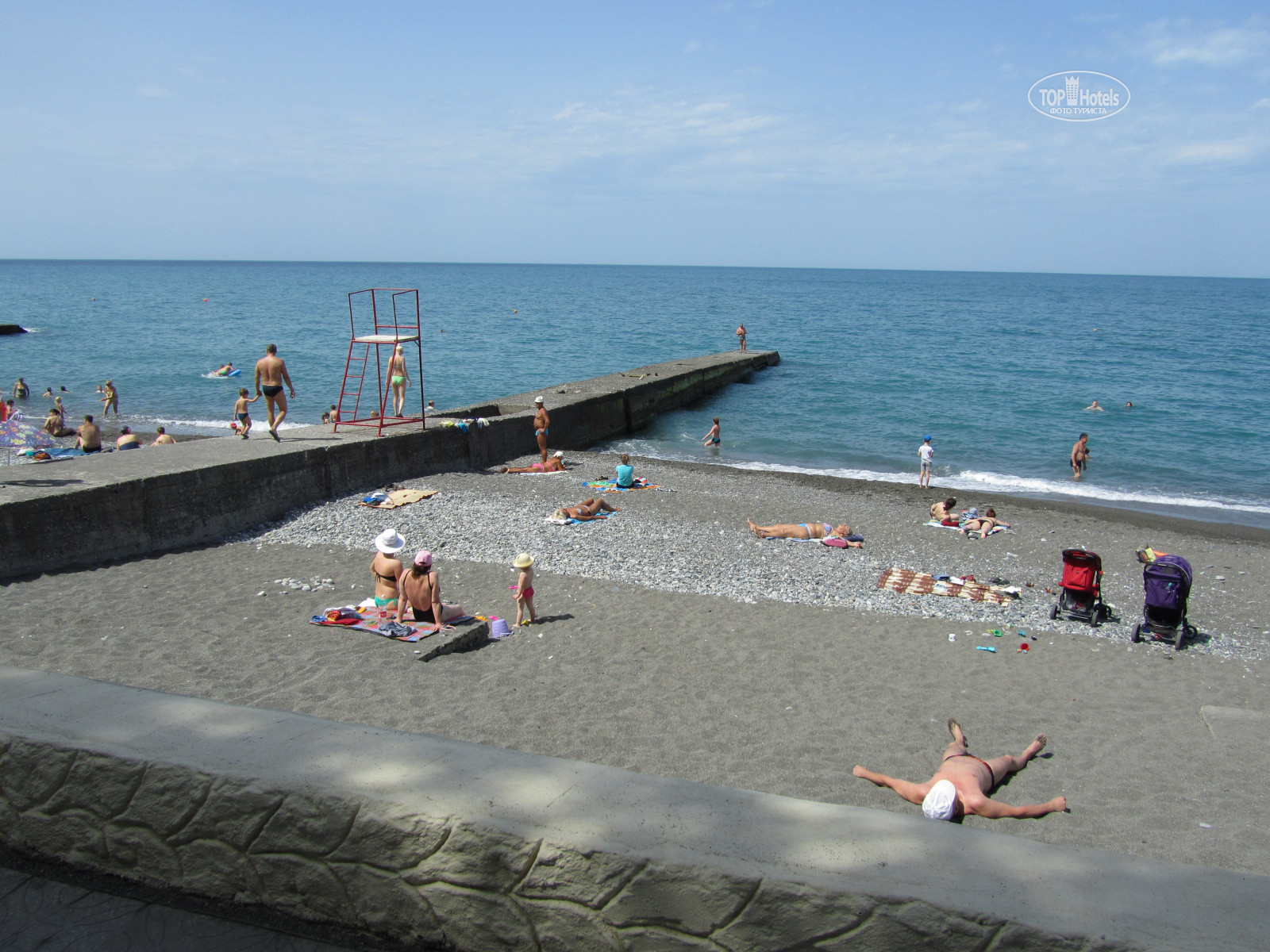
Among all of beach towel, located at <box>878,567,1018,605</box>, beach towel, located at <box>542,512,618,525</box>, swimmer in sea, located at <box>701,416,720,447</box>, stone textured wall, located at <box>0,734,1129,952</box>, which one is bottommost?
swimmer in sea, located at <box>701,416,720,447</box>

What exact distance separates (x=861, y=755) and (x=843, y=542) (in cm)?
667

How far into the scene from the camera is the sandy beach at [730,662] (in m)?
6.38

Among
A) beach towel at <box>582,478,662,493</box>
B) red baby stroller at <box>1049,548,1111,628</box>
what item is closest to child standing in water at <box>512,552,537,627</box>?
red baby stroller at <box>1049,548,1111,628</box>

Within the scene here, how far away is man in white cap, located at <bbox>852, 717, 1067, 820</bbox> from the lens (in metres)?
5.75

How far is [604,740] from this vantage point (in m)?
6.55

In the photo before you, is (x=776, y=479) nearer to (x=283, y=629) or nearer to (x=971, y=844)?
(x=283, y=629)

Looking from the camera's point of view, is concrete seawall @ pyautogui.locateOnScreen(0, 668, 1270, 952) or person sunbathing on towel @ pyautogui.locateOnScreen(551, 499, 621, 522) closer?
concrete seawall @ pyautogui.locateOnScreen(0, 668, 1270, 952)

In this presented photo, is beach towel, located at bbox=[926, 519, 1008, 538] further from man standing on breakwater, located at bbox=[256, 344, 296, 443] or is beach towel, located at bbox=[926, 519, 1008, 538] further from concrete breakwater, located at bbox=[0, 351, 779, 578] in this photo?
man standing on breakwater, located at bbox=[256, 344, 296, 443]

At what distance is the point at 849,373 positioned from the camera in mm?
41219

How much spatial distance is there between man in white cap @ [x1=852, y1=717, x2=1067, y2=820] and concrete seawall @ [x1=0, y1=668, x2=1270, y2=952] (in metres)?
3.82

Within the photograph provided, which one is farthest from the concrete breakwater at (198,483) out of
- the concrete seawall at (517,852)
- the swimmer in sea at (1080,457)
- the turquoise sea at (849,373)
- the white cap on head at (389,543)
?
the swimmer in sea at (1080,457)

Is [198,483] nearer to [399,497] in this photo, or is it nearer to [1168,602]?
[399,497]

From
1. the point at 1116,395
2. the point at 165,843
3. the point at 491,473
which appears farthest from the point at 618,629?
the point at 1116,395

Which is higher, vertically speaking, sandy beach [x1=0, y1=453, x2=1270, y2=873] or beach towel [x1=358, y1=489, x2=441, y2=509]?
beach towel [x1=358, y1=489, x2=441, y2=509]
